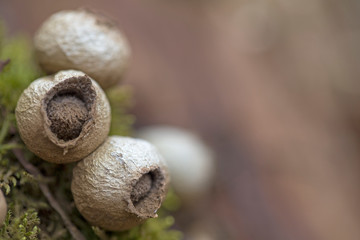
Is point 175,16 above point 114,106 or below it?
above

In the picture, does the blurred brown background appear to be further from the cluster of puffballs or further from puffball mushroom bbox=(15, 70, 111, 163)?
puffball mushroom bbox=(15, 70, 111, 163)

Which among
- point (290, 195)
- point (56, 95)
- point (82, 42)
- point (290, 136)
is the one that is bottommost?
point (290, 195)

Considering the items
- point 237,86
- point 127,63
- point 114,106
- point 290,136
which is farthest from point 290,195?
point 127,63

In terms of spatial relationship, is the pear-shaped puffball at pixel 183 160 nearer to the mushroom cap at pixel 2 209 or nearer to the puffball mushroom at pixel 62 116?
the puffball mushroom at pixel 62 116

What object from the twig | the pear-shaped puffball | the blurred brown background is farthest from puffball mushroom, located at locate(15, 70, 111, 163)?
the blurred brown background

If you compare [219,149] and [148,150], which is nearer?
[148,150]

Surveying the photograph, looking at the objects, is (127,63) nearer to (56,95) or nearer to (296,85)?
(56,95)

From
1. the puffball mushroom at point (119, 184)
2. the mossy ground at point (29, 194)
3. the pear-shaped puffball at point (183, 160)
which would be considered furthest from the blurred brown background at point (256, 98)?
the puffball mushroom at point (119, 184)
